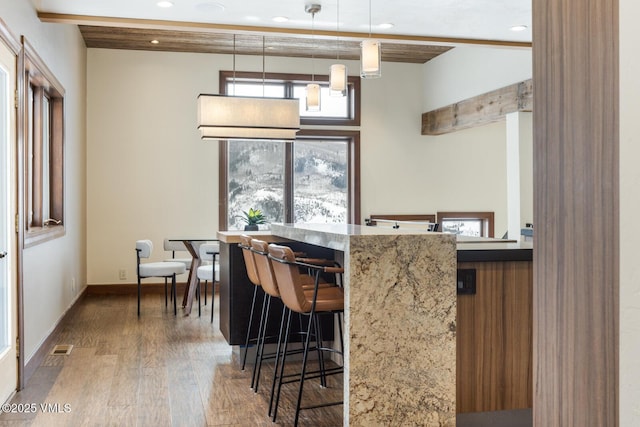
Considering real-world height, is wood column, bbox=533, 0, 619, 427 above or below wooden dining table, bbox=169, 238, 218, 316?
above

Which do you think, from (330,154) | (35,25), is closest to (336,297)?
(35,25)

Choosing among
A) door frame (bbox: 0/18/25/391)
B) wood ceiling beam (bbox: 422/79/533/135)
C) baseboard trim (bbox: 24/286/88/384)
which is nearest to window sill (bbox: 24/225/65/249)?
door frame (bbox: 0/18/25/391)

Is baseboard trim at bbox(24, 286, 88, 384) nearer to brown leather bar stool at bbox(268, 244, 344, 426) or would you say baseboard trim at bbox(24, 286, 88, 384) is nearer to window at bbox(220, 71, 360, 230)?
brown leather bar stool at bbox(268, 244, 344, 426)

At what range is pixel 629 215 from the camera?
0.72 metres

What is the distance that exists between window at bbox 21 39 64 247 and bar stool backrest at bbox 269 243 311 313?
1824mm

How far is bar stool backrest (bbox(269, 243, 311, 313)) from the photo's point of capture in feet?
9.23

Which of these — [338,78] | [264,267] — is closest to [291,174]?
[338,78]

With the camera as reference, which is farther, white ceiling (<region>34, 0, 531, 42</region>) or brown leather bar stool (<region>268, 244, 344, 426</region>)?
white ceiling (<region>34, 0, 531, 42</region>)

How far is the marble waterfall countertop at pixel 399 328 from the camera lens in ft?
8.73

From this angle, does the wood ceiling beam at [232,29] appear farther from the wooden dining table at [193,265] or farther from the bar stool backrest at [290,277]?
the bar stool backrest at [290,277]

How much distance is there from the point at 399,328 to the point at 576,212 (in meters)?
1.99

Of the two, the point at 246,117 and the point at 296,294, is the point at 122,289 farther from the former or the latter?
the point at 296,294

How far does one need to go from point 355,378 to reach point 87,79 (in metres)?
6.11

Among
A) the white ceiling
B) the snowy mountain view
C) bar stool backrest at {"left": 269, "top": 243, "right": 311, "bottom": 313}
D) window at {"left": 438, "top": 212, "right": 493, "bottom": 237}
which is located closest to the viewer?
bar stool backrest at {"left": 269, "top": 243, "right": 311, "bottom": 313}
